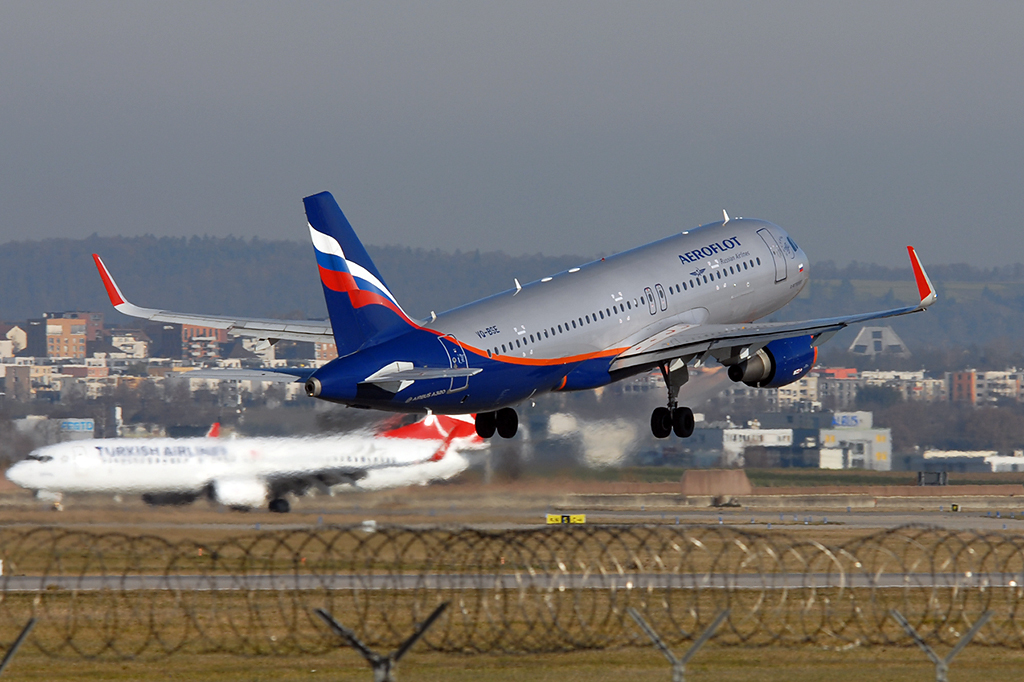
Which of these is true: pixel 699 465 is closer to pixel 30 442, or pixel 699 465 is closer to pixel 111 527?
pixel 30 442

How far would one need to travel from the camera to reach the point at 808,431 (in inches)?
5969

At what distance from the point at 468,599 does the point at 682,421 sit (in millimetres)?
16303

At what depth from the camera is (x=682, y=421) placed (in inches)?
2202

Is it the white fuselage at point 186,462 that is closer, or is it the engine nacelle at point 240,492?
the engine nacelle at point 240,492

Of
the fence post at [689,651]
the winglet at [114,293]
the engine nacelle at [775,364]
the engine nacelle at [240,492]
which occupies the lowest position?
the engine nacelle at [240,492]

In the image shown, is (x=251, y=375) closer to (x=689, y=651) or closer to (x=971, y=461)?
(x=689, y=651)

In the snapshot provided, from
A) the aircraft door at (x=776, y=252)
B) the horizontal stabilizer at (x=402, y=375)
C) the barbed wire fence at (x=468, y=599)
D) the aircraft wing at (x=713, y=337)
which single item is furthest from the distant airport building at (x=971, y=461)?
the horizontal stabilizer at (x=402, y=375)

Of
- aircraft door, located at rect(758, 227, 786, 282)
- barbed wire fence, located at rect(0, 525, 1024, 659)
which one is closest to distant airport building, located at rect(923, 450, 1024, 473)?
aircraft door, located at rect(758, 227, 786, 282)

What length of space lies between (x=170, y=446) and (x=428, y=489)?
450 inches

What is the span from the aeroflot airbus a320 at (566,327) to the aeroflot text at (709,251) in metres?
0.05

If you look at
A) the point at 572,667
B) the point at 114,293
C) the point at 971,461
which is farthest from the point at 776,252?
the point at 971,461

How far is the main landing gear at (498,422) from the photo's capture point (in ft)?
179

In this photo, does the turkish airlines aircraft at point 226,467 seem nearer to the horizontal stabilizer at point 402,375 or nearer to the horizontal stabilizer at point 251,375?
the horizontal stabilizer at point 251,375

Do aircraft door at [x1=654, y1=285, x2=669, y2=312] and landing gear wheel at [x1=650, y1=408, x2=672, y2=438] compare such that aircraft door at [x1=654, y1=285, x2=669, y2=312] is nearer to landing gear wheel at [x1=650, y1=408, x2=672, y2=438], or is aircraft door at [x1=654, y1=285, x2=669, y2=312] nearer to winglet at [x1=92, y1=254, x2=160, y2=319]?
landing gear wheel at [x1=650, y1=408, x2=672, y2=438]
